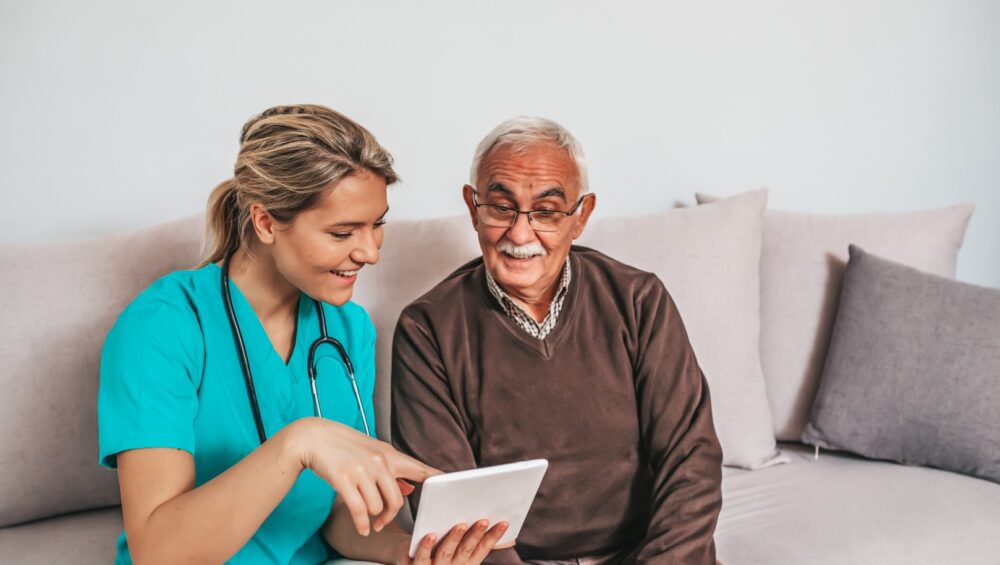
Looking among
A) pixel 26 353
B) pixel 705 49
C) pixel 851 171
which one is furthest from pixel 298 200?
pixel 851 171

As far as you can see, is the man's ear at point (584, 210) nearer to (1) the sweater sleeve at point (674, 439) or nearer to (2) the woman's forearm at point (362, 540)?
(1) the sweater sleeve at point (674, 439)

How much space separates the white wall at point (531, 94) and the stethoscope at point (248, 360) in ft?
2.56

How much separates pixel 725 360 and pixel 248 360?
113cm

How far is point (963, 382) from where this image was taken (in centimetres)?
202

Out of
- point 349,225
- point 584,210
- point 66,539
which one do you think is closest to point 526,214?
point 584,210

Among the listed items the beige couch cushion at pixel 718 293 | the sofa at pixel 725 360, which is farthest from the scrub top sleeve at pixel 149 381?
the beige couch cushion at pixel 718 293

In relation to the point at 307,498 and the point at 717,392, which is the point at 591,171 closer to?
the point at 717,392

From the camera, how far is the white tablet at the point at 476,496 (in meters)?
1.16

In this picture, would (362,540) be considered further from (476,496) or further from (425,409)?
(476,496)

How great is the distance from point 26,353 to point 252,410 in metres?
0.60

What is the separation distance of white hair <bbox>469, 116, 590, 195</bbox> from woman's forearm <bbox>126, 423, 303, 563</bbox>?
24.2 inches

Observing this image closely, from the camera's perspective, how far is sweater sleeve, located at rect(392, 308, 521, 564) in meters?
1.53

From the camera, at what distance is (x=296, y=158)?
1395mm

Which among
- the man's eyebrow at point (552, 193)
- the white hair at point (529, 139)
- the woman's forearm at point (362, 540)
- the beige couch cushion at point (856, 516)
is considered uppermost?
the white hair at point (529, 139)
